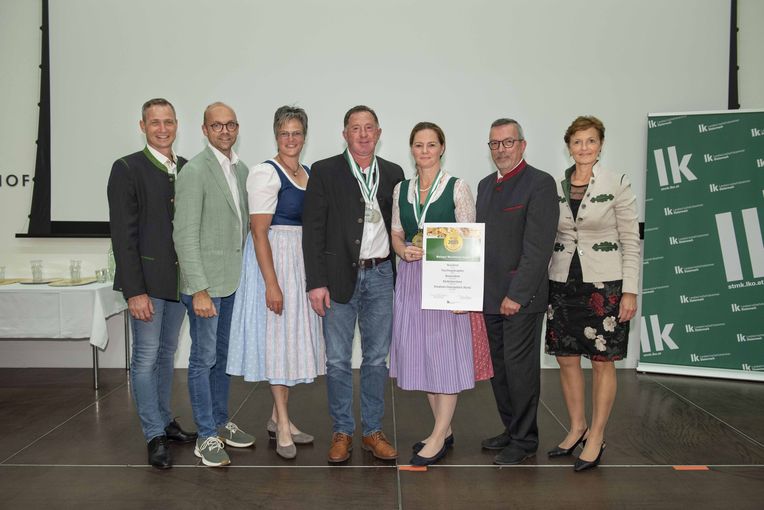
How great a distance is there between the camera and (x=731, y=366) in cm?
491

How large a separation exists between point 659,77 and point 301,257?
3880 millimetres

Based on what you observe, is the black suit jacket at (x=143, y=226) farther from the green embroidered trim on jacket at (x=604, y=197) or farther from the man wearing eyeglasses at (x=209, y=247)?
the green embroidered trim on jacket at (x=604, y=197)

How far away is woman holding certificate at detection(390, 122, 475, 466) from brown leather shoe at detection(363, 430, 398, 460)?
1.15 feet

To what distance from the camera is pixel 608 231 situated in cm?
289

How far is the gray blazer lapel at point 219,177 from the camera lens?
296cm

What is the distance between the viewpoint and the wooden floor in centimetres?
268

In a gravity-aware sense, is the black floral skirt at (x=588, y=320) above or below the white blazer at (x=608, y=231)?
below

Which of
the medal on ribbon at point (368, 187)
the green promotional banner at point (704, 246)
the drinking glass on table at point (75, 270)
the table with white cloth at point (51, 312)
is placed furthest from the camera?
the green promotional banner at point (704, 246)

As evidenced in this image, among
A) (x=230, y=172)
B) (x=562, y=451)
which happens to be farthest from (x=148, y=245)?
(x=562, y=451)

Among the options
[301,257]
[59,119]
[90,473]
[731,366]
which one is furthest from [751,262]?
[59,119]

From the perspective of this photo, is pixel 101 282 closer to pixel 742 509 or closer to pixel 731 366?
pixel 742 509

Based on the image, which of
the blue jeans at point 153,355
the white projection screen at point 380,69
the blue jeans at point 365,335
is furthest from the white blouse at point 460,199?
the white projection screen at point 380,69

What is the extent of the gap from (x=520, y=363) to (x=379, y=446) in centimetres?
86

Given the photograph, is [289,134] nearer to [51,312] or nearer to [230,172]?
[230,172]
